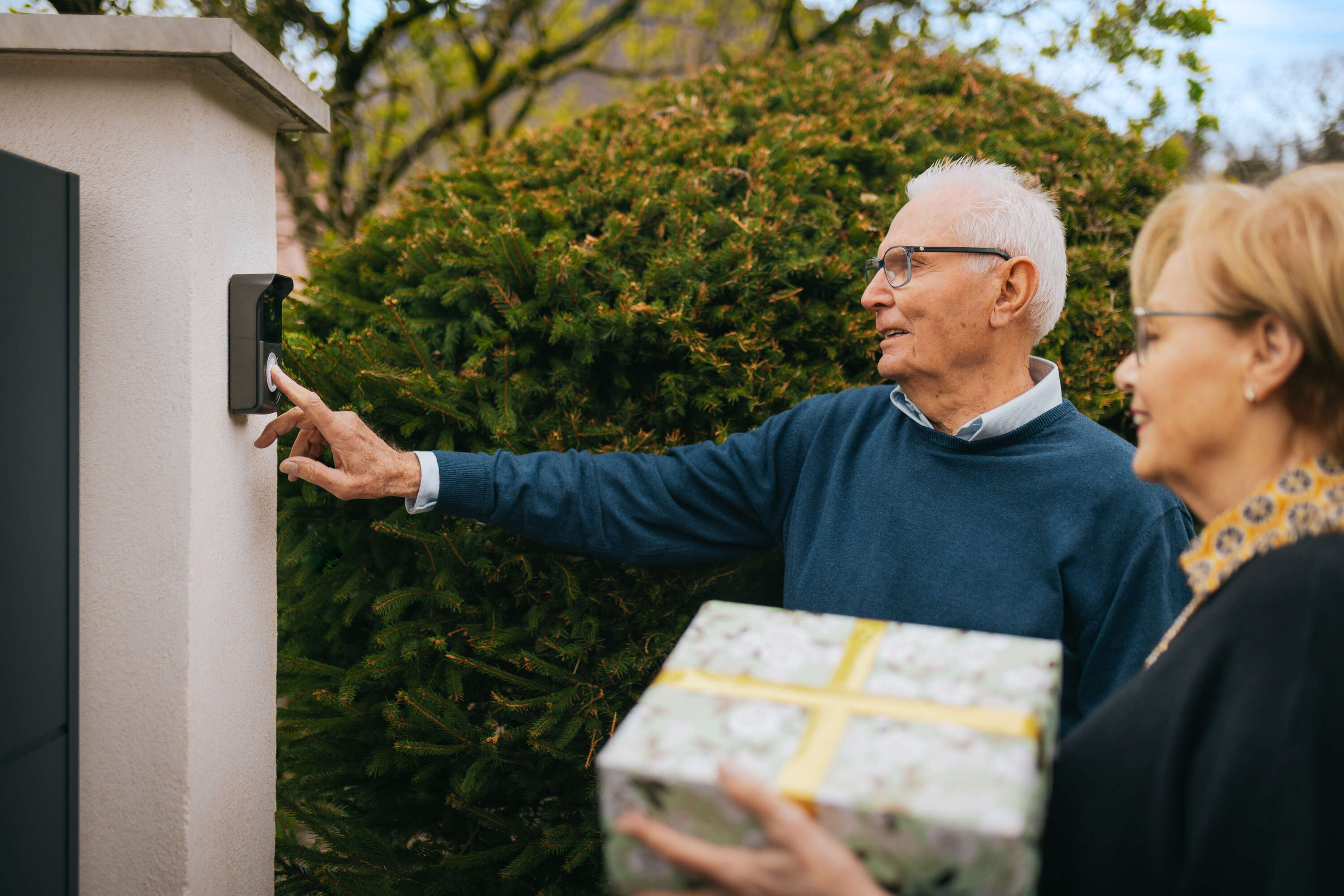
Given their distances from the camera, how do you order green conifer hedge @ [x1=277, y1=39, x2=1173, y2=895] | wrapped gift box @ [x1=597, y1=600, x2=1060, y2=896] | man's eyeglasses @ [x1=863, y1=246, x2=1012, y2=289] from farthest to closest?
green conifer hedge @ [x1=277, y1=39, x2=1173, y2=895], man's eyeglasses @ [x1=863, y1=246, x2=1012, y2=289], wrapped gift box @ [x1=597, y1=600, x2=1060, y2=896]

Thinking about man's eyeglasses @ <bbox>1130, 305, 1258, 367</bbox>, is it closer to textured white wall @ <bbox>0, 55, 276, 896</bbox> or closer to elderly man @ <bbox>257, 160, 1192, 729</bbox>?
elderly man @ <bbox>257, 160, 1192, 729</bbox>

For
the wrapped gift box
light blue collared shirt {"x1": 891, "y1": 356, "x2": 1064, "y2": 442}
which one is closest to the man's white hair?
light blue collared shirt {"x1": 891, "y1": 356, "x2": 1064, "y2": 442}

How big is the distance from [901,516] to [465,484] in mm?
992

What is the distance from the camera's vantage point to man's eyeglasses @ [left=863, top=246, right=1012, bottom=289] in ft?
7.36

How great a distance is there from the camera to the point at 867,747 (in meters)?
1.11

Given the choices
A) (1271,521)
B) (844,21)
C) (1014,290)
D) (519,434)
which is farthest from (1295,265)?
(844,21)

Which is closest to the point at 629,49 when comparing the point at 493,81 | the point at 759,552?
the point at 493,81

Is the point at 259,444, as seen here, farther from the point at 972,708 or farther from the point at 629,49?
the point at 629,49

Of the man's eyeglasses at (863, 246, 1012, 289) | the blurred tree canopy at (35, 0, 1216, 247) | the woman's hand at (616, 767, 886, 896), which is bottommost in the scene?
the woman's hand at (616, 767, 886, 896)

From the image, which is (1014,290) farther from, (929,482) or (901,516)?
(901,516)

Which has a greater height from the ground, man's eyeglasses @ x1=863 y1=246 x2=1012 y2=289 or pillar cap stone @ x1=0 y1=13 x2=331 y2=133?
pillar cap stone @ x1=0 y1=13 x2=331 y2=133

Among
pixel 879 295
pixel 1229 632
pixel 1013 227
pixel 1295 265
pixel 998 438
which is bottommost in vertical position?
pixel 1229 632

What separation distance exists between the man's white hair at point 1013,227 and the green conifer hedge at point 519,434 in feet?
1.42

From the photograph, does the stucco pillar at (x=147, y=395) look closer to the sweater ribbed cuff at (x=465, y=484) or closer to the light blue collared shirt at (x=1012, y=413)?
the sweater ribbed cuff at (x=465, y=484)
